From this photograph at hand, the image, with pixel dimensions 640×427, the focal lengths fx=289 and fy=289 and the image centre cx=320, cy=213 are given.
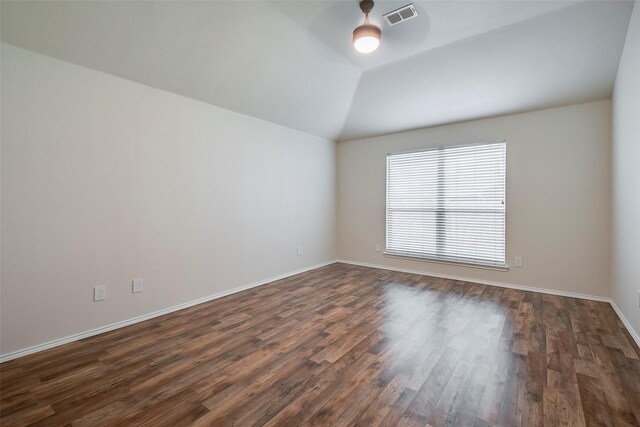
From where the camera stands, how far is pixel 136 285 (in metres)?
2.85

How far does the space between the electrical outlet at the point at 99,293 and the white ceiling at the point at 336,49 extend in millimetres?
1967

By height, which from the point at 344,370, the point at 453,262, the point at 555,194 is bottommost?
the point at 344,370

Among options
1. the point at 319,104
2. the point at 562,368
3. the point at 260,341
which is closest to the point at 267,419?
the point at 260,341

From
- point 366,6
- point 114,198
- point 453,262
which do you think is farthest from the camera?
point 453,262

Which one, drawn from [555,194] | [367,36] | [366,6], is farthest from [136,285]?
[555,194]

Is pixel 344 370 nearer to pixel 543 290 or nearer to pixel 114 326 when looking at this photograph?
pixel 114 326

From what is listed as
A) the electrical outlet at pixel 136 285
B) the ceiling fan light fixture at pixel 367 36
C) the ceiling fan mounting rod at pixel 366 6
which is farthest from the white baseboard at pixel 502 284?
the ceiling fan mounting rod at pixel 366 6

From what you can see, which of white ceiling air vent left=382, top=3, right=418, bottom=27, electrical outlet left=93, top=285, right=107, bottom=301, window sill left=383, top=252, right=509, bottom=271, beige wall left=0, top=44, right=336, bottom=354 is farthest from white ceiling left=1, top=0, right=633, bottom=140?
window sill left=383, top=252, right=509, bottom=271

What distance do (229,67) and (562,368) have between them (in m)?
3.88

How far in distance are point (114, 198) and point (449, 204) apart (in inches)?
167

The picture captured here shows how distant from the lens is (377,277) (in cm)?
445

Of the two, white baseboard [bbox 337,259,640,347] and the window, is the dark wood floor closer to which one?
white baseboard [bbox 337,259,640,347]

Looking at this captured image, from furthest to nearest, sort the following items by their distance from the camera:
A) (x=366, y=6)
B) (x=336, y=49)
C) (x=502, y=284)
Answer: (x=502, y=284), (x=336, y=49), (x=366, y=6)

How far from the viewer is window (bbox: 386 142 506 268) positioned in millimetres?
4023
